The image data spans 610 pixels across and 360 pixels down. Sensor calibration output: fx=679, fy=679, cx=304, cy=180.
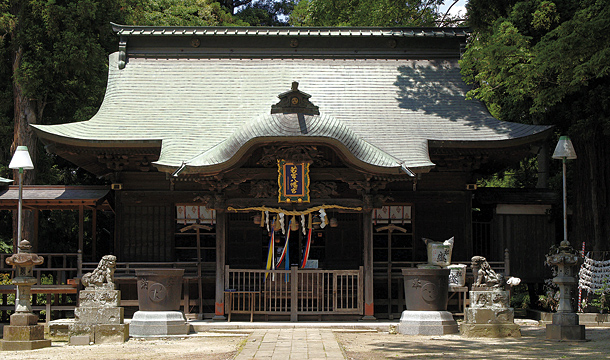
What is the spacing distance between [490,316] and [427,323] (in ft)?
3.52

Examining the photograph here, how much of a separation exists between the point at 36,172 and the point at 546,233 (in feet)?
47.5

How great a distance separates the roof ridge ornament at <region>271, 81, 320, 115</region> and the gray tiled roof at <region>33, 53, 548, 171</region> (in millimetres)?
262

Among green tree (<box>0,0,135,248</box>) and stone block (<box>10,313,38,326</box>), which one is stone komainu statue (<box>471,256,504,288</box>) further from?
green tree (<box>0,0,135,248</box>)

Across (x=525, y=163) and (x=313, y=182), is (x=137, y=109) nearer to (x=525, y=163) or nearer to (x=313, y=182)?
(x=313, y=182)

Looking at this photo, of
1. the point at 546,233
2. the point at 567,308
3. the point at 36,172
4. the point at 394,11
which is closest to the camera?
the point at 567,308

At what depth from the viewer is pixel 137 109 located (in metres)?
15.9

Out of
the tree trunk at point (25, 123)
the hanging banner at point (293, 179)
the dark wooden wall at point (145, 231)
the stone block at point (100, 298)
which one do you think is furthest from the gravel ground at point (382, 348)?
the tree trunk at point (25, 123)

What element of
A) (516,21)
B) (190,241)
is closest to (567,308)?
(516,21)

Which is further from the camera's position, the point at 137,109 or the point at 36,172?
the point at 36,172

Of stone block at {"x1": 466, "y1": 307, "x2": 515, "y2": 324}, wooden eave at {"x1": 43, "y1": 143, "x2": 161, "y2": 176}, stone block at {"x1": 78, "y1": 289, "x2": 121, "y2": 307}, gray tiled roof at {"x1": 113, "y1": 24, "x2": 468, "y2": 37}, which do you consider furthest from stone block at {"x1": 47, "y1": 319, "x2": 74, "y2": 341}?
gray tiled roof at {"x1": 113, "y1": 24, "x2": 468, "y2": 37}

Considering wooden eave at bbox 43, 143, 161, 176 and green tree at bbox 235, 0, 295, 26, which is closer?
wooden eave at bbox 43, 143, 161, 176

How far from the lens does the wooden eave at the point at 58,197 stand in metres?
14.9

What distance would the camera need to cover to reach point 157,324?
11625mm

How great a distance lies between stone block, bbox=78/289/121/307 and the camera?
437 inches
